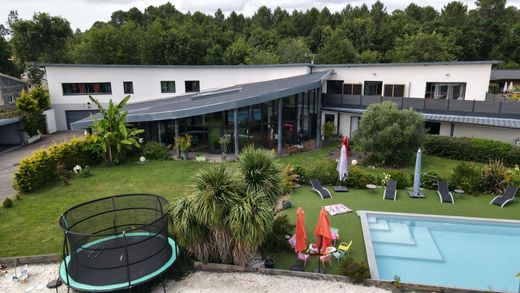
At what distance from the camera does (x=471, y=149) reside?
20.7 metres

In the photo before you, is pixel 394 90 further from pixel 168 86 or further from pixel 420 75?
pixel 168 86

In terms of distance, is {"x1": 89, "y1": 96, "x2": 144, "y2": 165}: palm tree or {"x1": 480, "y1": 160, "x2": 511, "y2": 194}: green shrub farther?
{"x1": 89, "y1": 96, "x2": 144, "y2": 165}: palm tree

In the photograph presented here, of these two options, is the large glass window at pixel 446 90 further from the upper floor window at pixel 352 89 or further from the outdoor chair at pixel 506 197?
the outdoor chair at pixel 506 197

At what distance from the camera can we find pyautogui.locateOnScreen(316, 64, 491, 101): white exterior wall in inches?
945

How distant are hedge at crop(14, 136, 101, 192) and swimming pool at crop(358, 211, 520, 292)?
15485mm

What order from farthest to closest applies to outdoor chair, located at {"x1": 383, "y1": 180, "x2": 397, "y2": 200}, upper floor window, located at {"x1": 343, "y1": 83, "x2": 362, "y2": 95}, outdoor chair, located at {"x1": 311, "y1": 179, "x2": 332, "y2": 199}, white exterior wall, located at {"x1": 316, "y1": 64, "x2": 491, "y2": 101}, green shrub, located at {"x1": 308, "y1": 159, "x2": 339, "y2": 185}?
upper floor window, located at {"x1": 343, "y1": 83, "x2": 362, "y2": 95}
white exterior wall, located at {"x1": 316, "y1": 64, "x2": 491, "y2": 101}
green shrub, located at {"x1": 308, "y1": 159, "x2": 339, "y2": 185}
outdoor chair, located at {"x1": 311, "y1": 179, "x2": 332, "y2": 199}
outdoor chair, located at {"x1": 383, "y1": 180, "x2": 397, "y2": 200}

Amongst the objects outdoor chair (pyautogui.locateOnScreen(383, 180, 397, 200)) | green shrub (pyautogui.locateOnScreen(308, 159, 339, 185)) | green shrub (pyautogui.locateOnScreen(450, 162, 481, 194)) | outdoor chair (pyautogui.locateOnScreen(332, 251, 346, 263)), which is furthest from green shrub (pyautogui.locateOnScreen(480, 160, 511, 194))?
outdoor chair (pyautogui.locateOnScreen(332, 251, 346, 263))

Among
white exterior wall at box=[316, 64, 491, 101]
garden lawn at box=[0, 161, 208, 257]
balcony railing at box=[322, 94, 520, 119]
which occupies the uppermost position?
white exterior wall at box=[316, 64, 491, 101]

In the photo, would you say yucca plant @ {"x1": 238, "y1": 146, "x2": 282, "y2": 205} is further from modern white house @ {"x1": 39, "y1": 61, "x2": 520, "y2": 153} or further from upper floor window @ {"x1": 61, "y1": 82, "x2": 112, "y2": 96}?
upper floor window @ {"x1": 61, "y1": 82, "x2": 112, "y2": 96}

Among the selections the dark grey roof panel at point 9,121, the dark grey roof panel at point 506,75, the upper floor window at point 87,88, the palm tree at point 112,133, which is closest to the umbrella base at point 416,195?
the palm tree at point 112,133

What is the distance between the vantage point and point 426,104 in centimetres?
2427

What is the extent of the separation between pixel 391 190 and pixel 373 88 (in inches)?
575

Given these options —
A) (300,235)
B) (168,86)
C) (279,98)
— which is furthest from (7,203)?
(168,86)

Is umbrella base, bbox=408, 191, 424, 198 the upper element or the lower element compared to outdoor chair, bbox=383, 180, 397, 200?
lower
